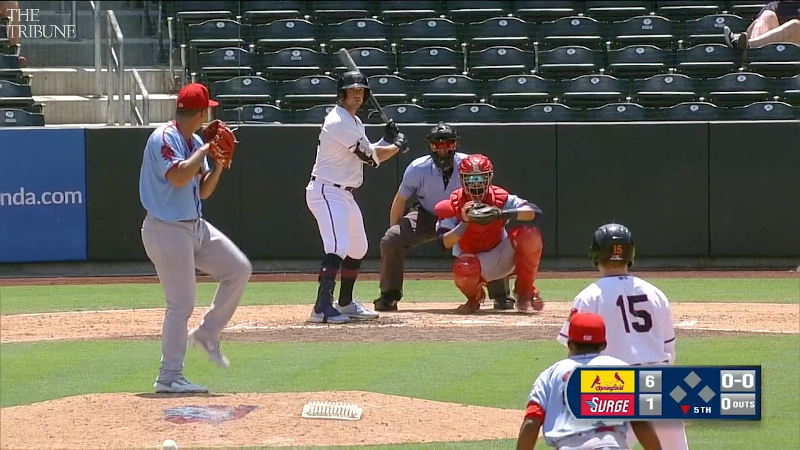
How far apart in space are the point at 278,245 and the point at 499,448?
28.8 ft

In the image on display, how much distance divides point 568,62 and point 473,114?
5.82 ft

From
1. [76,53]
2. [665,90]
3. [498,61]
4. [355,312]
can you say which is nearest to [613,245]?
[355,312]

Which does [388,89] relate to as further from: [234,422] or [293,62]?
[234,422]

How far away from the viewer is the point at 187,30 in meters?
16.3

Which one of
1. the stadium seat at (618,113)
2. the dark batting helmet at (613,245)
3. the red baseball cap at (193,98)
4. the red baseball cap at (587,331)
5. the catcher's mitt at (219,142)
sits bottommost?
the red baseball cap at (587,331)

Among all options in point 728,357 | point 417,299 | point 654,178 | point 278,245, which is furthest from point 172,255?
point 654,178

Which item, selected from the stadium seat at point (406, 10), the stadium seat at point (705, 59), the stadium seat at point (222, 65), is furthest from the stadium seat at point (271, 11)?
the stadium seat at point (705, 59)

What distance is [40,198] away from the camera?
1433 centimetres

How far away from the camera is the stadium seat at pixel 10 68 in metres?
15.0

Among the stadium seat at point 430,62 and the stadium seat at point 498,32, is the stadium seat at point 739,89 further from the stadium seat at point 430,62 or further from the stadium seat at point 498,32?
the stadium seat at point 430,62

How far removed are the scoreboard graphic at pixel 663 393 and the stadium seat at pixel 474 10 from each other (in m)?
13.6

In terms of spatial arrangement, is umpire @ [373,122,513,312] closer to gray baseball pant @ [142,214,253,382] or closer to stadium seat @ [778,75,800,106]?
gray baseball pant @ [142,214,253,382]

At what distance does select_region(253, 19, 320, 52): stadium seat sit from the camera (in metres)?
16.8

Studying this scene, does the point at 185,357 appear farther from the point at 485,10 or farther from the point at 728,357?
the point at 485,10
